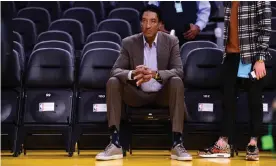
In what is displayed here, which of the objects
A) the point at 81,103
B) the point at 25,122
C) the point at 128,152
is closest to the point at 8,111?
the point at 25,122

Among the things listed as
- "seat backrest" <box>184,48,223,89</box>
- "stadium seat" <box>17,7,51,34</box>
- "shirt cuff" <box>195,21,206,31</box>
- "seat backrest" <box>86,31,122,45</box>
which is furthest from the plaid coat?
"stadium seat" <box>17,7,51,34</box>

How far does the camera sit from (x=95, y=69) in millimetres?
4379

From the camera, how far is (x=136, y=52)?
416 cm

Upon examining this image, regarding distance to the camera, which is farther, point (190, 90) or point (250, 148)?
point (190, 90)

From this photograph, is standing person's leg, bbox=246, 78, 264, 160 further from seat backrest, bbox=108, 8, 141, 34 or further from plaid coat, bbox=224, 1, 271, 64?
seat backrest, bbox=108, 8, 141, 34

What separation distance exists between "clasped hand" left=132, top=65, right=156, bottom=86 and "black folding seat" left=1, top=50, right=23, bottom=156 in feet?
3.35

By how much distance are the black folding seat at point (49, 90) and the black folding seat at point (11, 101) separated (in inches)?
2.5

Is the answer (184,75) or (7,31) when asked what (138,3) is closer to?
(184,75)

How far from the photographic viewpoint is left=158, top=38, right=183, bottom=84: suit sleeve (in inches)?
155

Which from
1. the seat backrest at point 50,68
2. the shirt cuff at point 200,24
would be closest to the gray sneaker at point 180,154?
the seat backrest at point 50,68

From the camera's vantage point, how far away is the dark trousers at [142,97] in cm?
388

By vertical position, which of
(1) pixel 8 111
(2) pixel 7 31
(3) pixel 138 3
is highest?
(3) pixel 138 3

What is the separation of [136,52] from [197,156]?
35.7 inches

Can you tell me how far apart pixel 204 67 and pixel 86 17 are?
291 centimetres
